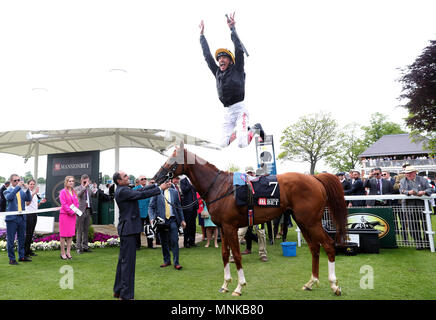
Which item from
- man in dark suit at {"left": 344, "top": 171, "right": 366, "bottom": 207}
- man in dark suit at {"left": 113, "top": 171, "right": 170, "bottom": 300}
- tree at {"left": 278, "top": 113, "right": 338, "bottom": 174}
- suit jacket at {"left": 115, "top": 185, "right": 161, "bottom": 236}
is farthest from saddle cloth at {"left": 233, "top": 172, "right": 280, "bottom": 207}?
tree at {"left": 278, "top": 113, "right": 338, "bottom": 174}

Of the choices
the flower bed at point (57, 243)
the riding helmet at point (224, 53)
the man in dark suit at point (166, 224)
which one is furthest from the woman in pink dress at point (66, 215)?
the riding helmet at point (224, 53)

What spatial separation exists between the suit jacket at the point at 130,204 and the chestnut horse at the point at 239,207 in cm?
22

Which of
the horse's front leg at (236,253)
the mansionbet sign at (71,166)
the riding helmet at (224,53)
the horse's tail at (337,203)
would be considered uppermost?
the riding helmet at (224,53)

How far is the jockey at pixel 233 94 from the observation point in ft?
13.7

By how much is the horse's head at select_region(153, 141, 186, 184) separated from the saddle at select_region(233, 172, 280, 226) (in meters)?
0.90

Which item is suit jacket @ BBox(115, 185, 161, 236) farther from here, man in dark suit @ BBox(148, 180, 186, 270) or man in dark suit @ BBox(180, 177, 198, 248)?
man in dark suit @ BBox(180, 177, 198, 248)

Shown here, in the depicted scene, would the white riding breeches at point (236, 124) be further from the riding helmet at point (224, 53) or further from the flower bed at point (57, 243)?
the flower bed at point (57, 243)

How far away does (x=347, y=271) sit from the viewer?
16.6ft

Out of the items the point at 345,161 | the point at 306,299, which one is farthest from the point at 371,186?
the point at 345,161

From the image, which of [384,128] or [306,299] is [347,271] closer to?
[306,299]

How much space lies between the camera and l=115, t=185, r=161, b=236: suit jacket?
392 centimetres

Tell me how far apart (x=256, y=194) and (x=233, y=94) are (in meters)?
1.60

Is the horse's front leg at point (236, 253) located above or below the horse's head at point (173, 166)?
below
